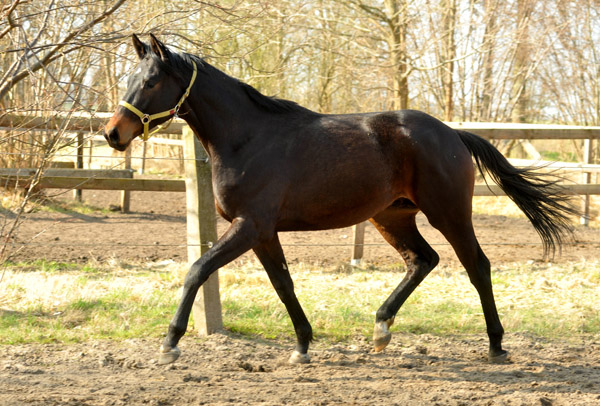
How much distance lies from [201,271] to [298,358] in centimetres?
103

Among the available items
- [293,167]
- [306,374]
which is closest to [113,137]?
[293,167]

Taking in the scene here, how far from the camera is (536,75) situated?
15195 millimetres

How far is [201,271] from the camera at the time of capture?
12.8 feet

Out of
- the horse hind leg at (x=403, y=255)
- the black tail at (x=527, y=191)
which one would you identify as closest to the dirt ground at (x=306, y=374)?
the horse hind leg at (x=403, y=255)

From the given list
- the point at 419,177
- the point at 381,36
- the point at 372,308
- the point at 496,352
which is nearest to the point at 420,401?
the point at 496,352

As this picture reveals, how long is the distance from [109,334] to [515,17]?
11355 mm

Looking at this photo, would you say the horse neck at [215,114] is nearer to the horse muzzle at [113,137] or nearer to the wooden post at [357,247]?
the horse muzzle at [113,137]

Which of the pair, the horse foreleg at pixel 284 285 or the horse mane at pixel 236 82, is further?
the horse foreleg at pixel 284 285

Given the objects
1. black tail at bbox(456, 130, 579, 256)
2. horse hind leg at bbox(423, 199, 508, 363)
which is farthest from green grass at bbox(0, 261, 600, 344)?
black tail at bbox(456, 130, 579, 256)

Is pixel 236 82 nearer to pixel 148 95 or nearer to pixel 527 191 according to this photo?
pixel 148 95

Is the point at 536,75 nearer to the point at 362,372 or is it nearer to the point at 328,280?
the point at 328,280

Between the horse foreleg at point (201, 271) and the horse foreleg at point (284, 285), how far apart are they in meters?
0.41

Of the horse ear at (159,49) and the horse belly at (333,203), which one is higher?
the horse ear at (159,49)

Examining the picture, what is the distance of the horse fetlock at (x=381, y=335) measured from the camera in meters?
4.64
